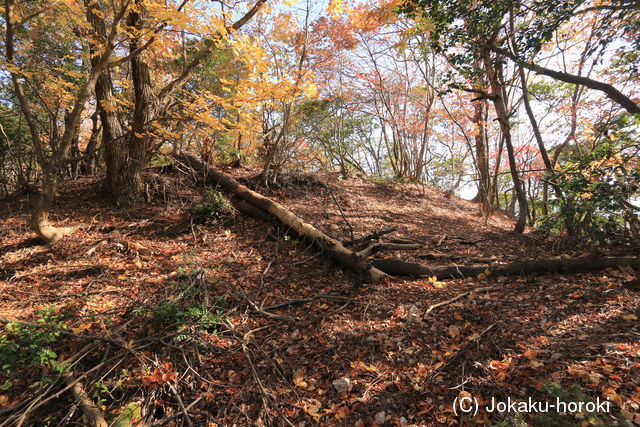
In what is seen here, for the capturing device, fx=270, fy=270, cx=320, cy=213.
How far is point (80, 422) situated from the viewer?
2373 millimetres

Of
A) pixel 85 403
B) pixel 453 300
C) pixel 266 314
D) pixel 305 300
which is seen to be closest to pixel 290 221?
pixel 305 300

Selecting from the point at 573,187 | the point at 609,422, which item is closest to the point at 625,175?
the point at 573,187

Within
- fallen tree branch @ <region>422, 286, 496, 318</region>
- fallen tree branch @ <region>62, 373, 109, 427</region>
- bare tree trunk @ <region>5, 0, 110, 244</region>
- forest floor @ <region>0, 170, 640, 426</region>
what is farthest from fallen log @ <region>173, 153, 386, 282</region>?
fallen tree branch @ <region>62, 373, 109, 427</region>

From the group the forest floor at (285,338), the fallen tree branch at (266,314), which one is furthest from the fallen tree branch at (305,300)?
the fallen tree branch at (266,314)

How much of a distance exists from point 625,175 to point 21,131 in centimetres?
1430

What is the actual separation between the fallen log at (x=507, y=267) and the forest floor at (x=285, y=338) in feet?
0.46

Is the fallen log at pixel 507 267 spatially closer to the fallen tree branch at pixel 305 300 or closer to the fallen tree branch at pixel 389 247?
the fallen tree branch at pixel 389 247

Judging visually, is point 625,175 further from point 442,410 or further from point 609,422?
point 442,410

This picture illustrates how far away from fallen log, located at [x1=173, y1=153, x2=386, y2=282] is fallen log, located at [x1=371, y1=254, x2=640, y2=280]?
34 cm

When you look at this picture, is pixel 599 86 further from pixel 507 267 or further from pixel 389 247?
pixel 389 247

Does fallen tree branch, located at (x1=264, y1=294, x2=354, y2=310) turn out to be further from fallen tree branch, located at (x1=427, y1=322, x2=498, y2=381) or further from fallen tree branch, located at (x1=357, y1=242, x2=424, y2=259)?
fallen tree branch, located at (x1=427, y1=322, x2=498, y2=381)

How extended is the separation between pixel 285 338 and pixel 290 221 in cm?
288

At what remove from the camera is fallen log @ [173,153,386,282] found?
4684 mm

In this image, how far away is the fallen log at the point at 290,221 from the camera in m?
4.68
